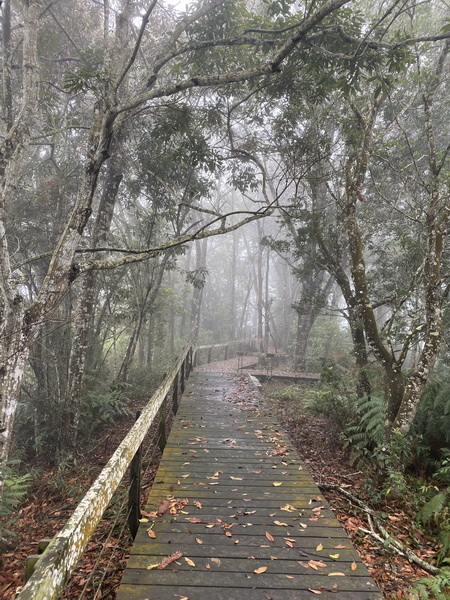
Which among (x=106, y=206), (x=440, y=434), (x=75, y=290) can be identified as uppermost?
(x=106, y=206)

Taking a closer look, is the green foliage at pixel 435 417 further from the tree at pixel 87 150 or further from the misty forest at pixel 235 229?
the tree at pixel 87 150

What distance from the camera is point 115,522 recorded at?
105 inches

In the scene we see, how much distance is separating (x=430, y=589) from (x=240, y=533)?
178 centimetres

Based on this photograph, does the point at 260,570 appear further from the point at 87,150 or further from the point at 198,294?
the point at 198,294

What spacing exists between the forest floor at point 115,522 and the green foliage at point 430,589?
0.13 meters

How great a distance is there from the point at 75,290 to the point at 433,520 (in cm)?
1080

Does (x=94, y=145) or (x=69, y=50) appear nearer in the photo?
(x=94, y=145)

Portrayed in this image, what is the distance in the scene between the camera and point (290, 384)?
1530 centimetres

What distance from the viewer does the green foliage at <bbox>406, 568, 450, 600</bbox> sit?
303cm

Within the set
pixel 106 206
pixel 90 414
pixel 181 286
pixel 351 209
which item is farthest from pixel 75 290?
pixel 181 286

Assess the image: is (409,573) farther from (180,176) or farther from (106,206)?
(180,176)

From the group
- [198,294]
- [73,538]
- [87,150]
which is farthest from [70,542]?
[198,294]

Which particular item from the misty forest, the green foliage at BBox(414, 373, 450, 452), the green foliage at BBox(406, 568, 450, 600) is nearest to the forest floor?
the misty forest

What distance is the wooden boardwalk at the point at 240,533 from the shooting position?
275 centimetres
